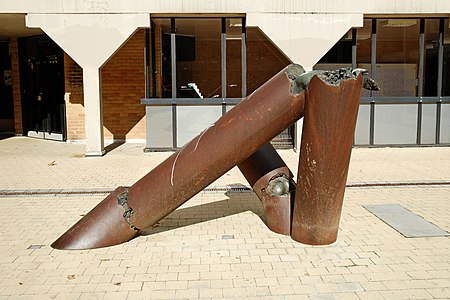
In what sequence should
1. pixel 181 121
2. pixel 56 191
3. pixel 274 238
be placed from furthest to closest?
pixel 181 121, pixel 56 191, pixel 274 238

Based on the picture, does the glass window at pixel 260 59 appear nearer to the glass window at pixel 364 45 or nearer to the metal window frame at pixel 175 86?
the metal window frame at pixel 175 86

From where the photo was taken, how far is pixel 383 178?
27.4 feet

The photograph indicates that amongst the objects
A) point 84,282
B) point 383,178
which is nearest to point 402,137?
point 383,178

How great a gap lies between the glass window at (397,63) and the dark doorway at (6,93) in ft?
38.4

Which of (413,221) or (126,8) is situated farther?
(126,8)

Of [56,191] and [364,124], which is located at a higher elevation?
[364,124]

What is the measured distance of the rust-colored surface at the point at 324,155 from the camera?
14.2 feet

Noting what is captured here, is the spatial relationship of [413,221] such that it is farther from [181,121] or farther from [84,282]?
[181,121]

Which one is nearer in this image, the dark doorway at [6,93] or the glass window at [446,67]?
the glass window at [446,67]

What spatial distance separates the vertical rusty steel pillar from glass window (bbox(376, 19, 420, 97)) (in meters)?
7.87

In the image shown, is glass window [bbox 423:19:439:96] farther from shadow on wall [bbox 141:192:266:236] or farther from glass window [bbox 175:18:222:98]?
shadow on wall [bbox 141:192:266:236]

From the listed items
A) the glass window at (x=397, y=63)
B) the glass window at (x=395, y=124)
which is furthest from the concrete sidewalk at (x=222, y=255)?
the glass window at (x=397, y=63)

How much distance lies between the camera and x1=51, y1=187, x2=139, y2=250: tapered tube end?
4.86 m

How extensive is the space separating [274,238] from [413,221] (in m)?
1.85
